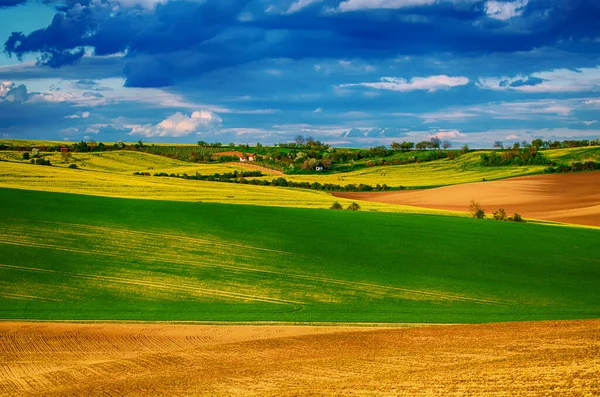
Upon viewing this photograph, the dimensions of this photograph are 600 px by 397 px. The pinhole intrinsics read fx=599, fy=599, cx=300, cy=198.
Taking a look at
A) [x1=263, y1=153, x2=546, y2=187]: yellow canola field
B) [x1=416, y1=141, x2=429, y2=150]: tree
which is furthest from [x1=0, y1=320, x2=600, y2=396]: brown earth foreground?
[x1=416, y1=141, x2=429, y2=150]: tree

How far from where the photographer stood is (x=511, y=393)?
1205cm

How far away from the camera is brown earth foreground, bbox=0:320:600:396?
13.1 meters

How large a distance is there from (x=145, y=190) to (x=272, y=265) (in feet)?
90.6

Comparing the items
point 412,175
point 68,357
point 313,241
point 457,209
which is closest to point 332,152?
point 412,175

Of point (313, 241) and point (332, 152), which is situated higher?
point (332, 152)

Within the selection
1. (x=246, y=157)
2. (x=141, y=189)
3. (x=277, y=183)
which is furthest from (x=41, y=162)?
(x=246, y=157)

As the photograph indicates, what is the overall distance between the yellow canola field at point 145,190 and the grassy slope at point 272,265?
379 inches

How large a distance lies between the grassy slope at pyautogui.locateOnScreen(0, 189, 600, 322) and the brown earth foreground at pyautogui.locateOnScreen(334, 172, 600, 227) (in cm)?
1754

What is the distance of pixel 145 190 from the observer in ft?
182

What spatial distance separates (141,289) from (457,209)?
4254cm

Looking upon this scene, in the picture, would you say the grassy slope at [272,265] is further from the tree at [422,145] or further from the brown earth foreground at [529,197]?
the tree at [422,145]

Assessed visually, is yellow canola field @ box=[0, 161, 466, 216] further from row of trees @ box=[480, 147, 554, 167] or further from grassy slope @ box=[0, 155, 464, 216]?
row of trees @ box=[480, 147, 554, 167]

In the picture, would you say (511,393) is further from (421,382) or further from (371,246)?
(371,246)

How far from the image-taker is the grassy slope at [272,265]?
24.8 meters
